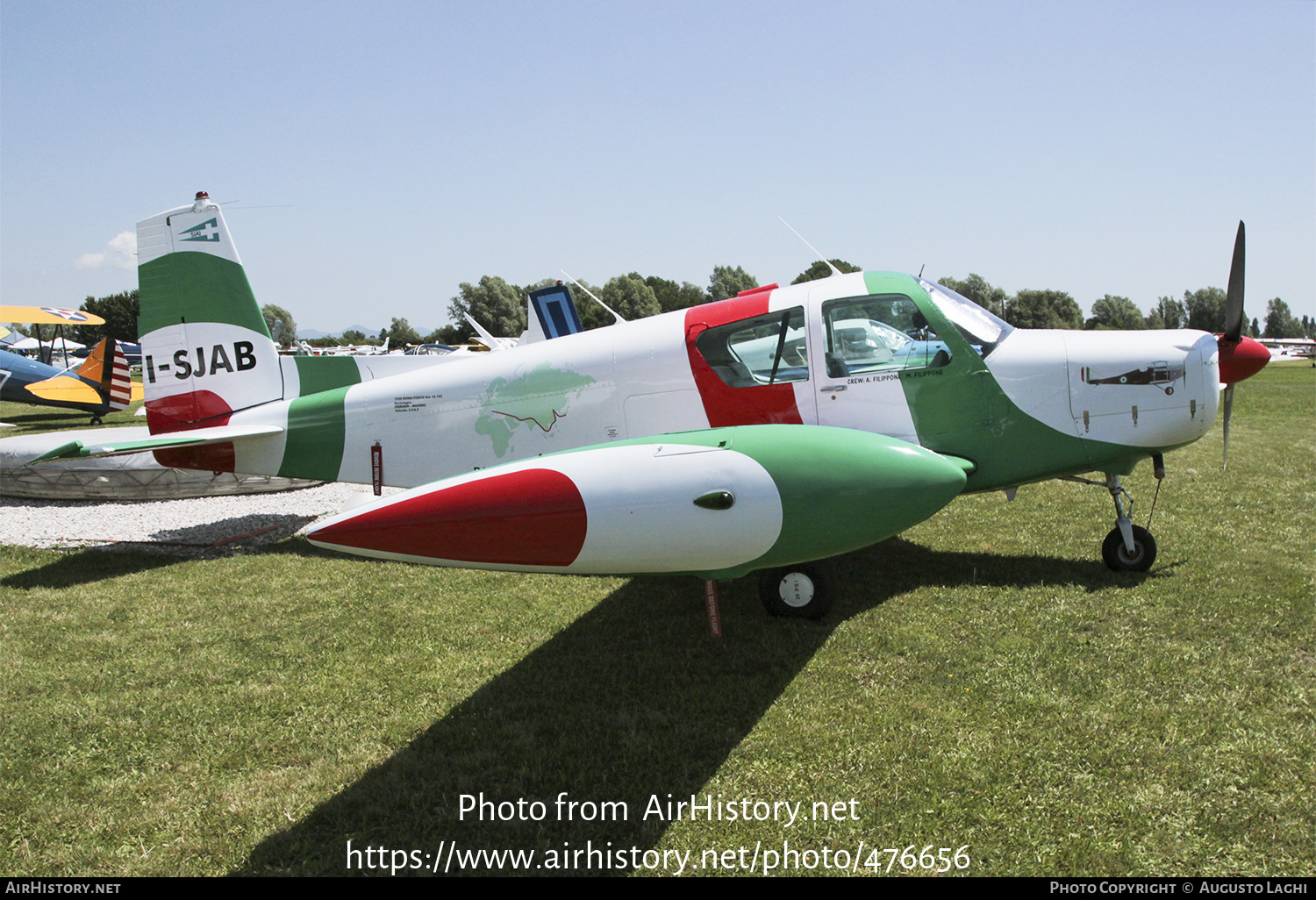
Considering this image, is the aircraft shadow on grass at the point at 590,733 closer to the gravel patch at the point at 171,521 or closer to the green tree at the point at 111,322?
the gravel patch at the point at 171,521

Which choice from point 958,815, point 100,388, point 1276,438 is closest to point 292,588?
point 958,815

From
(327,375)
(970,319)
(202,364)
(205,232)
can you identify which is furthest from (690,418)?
(205,232)

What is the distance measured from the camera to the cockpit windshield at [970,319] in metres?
5.41

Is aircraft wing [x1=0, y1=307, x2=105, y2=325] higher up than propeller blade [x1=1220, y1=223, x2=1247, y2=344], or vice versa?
aircraft wing [x1=0, y1=307, x2=105, y2=325]

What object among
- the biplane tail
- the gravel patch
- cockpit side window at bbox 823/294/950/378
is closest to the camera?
cockpit side window at bbox 823/294/950/378

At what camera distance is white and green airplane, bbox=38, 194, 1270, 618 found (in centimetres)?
350

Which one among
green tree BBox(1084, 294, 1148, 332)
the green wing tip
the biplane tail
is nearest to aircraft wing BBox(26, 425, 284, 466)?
the green wing tip

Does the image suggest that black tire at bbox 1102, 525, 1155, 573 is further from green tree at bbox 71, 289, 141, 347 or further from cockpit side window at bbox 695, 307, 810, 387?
green tree at bbox 71, 289, 141, 347

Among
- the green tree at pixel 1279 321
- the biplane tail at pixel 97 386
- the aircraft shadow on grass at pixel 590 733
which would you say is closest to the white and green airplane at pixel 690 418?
the aircraft shadow on grass at pixel 590 733

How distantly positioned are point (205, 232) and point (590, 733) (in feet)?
22.9

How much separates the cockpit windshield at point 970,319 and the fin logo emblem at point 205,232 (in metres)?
6.96

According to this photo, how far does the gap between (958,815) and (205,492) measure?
412 inches

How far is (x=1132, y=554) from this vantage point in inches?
240

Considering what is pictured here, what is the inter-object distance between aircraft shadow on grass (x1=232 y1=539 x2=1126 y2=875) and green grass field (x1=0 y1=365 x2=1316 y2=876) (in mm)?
17
